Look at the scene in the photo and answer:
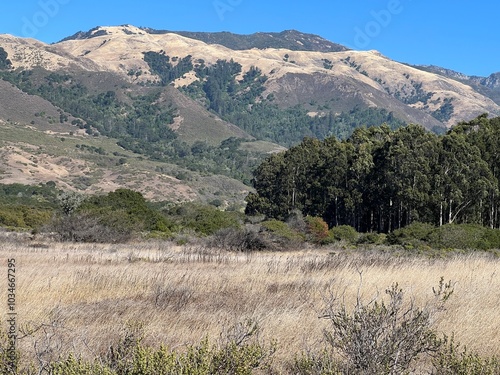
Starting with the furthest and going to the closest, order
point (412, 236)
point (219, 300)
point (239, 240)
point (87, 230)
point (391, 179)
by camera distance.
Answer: point (391, 179) → point (412, 236) → point (87, 230) → point (239, 240) → point (219, 300)

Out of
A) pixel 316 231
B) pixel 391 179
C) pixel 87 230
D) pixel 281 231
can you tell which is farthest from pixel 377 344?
pixel 391 179

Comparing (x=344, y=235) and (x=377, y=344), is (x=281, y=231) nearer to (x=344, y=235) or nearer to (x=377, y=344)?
(x=344, y=235)

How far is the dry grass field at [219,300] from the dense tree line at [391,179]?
2706 centimetres

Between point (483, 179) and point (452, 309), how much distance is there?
3412cm

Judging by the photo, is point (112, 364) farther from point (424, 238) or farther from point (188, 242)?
point (424, 238)

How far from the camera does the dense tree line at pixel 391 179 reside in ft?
136

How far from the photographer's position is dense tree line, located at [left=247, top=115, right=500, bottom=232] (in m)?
41.5

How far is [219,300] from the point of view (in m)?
10.2

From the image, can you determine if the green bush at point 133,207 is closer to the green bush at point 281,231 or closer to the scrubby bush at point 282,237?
the green bush at point 281,231

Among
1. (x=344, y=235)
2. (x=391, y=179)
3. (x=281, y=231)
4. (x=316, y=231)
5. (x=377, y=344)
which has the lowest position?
(x=344, y=235)

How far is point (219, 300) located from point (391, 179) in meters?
36.3

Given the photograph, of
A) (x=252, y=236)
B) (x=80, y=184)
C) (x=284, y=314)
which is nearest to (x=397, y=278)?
(x=284, y=314)

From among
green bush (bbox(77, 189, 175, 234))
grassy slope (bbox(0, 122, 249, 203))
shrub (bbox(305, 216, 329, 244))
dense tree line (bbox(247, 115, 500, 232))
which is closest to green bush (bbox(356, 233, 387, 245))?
shrub (bbox(305, 216, 329, 244))

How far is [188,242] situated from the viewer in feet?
94.4
